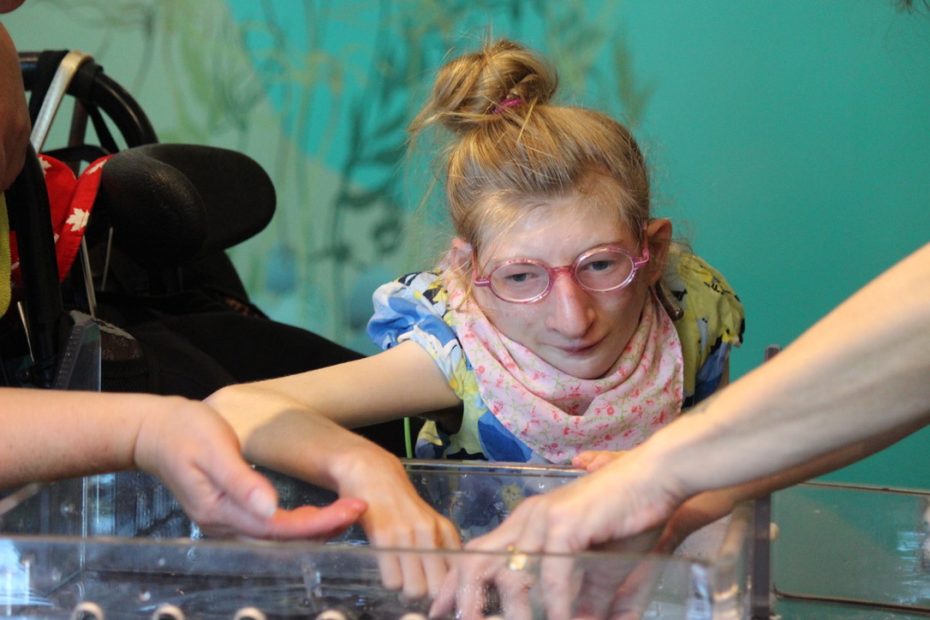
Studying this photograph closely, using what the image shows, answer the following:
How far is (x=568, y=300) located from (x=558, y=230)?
0.08 meters

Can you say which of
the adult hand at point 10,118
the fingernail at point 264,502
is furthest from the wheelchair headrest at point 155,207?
the fingernail at point 264,502

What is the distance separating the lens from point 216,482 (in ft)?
2.23

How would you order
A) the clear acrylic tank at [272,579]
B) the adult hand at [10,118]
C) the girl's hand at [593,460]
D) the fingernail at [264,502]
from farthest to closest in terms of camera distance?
the adult hand at [10,118] → the girl's hand at [593,460] → the fingernail at [264,502] → the clear acrylic tank at [272,579]

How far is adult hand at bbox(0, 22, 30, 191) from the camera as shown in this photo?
1022 mm

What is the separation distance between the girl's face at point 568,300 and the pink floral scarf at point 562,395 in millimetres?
14

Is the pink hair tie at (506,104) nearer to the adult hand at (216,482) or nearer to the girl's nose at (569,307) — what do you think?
the girl's nose at (569,307)

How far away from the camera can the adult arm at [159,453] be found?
0.67 m

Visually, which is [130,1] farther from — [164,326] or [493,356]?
[493,356]

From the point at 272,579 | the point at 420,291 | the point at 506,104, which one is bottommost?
the point at 272,579

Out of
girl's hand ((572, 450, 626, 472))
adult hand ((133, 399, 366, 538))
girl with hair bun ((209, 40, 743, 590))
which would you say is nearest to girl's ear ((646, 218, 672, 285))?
girl with hair bun ((209, 40, 743, 590))

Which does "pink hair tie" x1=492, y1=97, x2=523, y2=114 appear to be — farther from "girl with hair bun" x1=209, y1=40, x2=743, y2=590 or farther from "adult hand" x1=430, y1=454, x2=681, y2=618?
"adult hand" x1=430, y1=454, x2=681, y2=618

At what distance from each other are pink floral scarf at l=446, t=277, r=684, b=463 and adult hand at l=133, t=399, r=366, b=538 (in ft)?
1.52

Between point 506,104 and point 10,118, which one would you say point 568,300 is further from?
point 10,118

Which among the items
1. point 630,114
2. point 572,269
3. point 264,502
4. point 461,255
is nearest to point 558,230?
point 572,269
